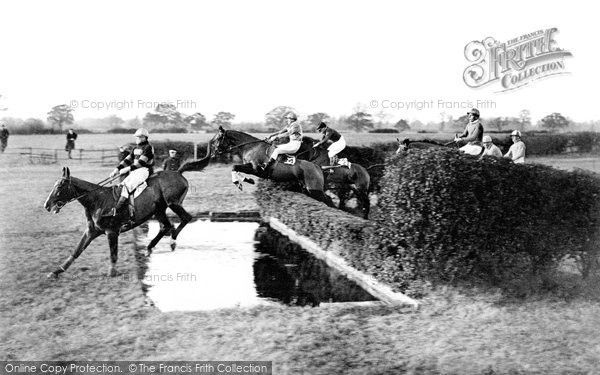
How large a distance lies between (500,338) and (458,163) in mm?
2363

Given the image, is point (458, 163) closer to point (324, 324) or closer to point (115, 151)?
point (324, 324)

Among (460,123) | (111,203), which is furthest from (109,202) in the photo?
(460,123)

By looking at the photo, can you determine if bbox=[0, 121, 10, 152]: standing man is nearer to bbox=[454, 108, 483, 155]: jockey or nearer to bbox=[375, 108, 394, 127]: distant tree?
bbox=[454, 108, 483, 155]: jockey

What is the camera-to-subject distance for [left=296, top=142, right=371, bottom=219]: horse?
1493 centimetres

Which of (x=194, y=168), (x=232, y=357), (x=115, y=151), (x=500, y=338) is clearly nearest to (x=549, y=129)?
(x=115, y=151)

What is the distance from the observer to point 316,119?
822 inches

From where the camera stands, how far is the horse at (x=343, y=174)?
1493 centimetres

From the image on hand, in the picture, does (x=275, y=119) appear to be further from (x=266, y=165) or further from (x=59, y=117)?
(x=59, y=117)

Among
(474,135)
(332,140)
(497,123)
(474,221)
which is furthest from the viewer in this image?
(497,123)

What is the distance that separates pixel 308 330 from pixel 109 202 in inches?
151

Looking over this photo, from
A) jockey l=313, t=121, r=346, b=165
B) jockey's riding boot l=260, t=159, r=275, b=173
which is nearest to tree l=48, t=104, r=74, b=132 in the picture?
jockey's riding boot l=260, t=159, r=275, b=173

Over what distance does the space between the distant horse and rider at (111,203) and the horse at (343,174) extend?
549cm

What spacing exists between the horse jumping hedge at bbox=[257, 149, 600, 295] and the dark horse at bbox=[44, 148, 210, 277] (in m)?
3.01

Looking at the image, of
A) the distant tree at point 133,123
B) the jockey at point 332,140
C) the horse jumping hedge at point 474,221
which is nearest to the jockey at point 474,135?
the jockey at point 332,140
